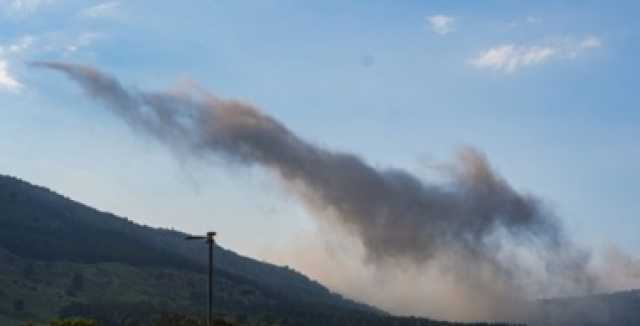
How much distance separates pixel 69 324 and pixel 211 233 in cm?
5004

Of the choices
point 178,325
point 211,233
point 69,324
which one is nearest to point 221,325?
point 69,324

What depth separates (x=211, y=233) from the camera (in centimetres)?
7438

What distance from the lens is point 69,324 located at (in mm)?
114875

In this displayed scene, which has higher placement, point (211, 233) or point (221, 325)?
point (211, 233)

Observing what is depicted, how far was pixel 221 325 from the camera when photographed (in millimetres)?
108812

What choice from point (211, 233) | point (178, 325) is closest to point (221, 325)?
point (211, 233)

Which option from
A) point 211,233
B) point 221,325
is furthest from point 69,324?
point 211,233

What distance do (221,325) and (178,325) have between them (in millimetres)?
61887

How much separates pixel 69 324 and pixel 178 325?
177 ft

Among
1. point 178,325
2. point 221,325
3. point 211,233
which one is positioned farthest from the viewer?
point 178,325

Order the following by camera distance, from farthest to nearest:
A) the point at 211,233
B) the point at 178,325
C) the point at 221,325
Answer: the point at 178,325, the point at 221,325, the point at 211,233

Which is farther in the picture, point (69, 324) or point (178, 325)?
point (178, 325)

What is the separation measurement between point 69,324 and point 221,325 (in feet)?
73.5

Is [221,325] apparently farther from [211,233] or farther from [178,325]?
[178,325]
